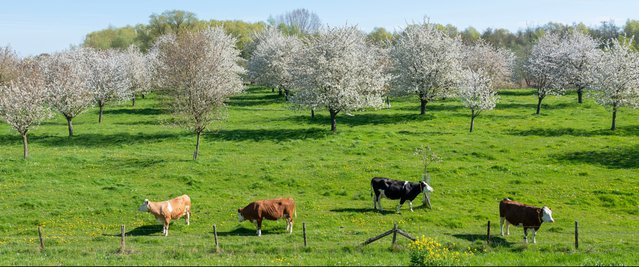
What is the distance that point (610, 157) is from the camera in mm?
43469

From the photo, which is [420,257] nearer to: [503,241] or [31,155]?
[503,241]

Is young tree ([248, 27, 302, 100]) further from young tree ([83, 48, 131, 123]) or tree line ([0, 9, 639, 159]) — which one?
young tree ([83, 48, 131, 123])

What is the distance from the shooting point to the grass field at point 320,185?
76.3ft

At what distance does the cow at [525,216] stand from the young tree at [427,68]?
38.7 meters

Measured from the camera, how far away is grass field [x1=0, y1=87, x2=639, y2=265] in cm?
2327

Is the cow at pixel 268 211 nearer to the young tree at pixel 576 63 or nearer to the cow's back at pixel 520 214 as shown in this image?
the cow's back at pixel 520 214

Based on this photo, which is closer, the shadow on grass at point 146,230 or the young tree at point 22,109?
the shadow on grass at point 146,230

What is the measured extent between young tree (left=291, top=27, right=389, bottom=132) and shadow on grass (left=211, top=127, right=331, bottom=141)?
2420mm

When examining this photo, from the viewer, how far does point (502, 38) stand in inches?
7274

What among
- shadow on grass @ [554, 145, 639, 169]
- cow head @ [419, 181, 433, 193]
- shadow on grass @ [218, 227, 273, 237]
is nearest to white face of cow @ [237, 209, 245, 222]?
shadow on grass @ [218, 227, 273, 237]

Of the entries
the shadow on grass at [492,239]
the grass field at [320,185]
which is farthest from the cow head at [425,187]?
the shadow on grass at [492,239]

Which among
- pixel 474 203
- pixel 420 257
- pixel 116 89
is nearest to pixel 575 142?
pixel 474 203

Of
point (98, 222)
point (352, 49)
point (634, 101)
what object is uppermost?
point (352, 49)

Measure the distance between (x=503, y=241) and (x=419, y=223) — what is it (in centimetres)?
495
